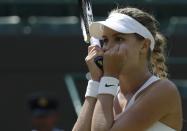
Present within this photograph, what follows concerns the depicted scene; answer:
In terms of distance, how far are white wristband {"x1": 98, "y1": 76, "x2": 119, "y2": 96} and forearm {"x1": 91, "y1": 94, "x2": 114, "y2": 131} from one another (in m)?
0.02

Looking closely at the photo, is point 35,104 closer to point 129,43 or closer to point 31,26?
point 129,43

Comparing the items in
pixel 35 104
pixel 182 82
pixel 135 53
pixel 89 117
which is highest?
pixel 135 53

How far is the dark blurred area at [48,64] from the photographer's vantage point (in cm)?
798

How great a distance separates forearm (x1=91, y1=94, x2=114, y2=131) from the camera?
2.57 m

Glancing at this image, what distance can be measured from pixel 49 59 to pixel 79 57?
378 millimetres

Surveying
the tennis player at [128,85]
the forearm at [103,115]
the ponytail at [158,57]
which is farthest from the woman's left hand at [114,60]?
the ponytail at [158,57]

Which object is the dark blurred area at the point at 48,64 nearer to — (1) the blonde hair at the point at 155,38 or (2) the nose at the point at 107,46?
(1) the blonde hair at the point at 155,38

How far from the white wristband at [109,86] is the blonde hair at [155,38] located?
193mm

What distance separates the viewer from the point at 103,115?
8.49 feet

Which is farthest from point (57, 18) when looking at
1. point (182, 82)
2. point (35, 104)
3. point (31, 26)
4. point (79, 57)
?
point (35, 104)

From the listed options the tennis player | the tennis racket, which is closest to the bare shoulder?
the tennis player

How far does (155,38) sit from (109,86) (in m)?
0.31

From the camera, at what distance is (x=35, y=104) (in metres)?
4.28

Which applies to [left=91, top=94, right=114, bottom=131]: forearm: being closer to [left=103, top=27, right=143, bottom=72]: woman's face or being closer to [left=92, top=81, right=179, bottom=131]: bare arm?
[left=92, top=81, right=179, bottom=131]: bare arm
